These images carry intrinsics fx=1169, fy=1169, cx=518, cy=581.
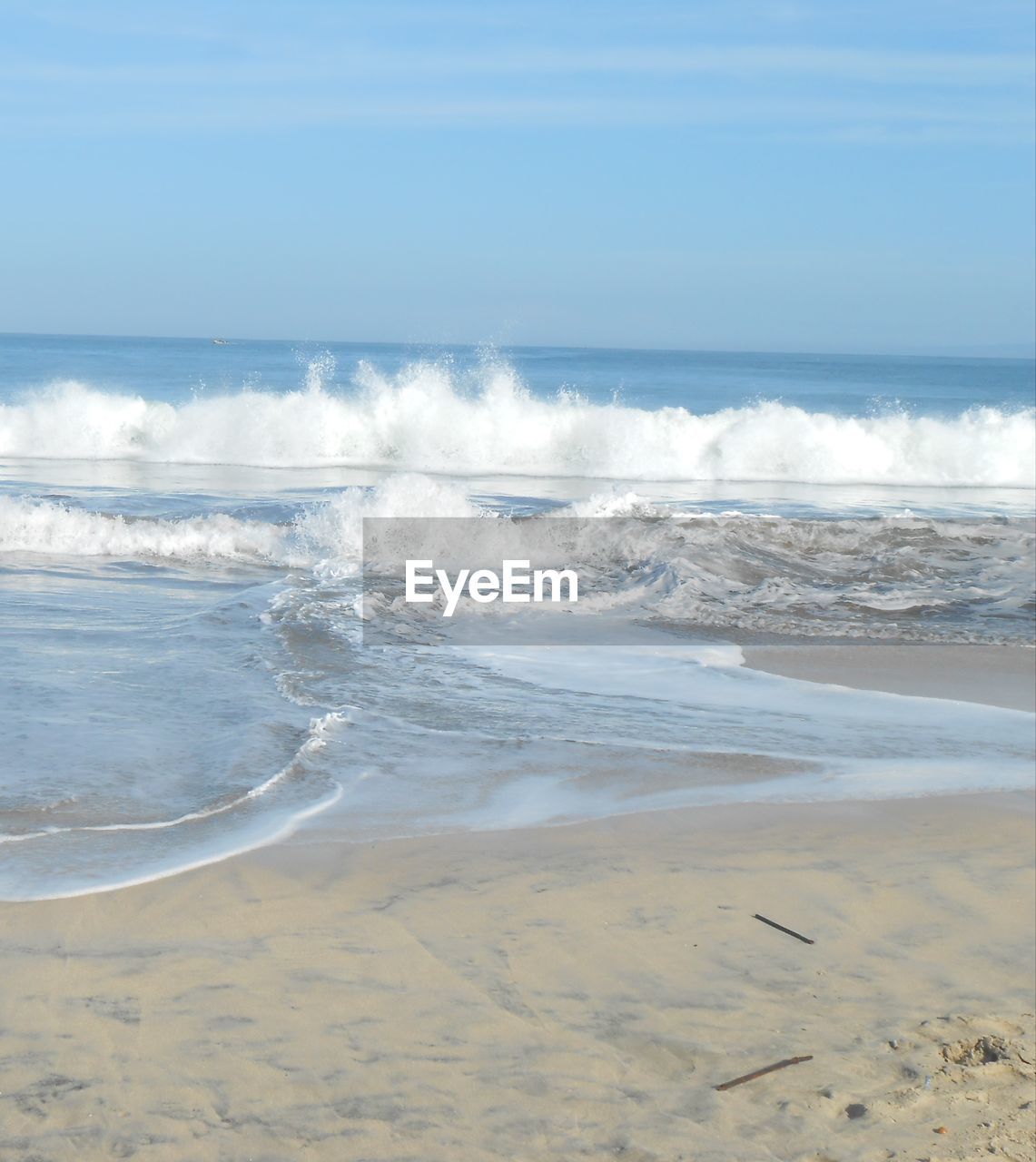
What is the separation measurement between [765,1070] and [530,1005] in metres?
0.61

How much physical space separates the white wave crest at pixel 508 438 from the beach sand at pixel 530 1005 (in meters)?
17.7

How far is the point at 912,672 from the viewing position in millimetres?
7172

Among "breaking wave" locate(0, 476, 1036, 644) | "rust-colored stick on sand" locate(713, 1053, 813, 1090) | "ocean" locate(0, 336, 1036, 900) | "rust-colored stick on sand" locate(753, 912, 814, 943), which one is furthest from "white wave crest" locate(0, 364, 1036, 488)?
"rust-colored stick on sand" locate(713, 1053, 813, 1090)

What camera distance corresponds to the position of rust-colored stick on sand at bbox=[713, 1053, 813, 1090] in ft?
8.83

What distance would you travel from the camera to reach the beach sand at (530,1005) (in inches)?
98.6

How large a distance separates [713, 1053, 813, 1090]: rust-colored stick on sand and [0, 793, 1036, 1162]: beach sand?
2cm

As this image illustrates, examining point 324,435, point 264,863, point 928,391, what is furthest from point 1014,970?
point 928,391

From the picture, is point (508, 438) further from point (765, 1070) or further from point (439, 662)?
A: point (765, 1070)

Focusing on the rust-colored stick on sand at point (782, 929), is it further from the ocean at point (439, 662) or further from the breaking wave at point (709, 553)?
the breaking wave at point (709, 553)

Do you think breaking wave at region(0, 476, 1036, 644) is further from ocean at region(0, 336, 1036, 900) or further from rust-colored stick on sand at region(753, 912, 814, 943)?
rust-colored stick on sand at region(753, 912, 814, 943)

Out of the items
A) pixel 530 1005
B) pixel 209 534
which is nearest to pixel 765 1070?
pixel 530 1005

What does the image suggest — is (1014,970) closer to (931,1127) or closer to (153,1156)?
(931,1127)

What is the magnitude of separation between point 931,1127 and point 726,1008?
61cm

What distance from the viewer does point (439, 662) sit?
23.1 ft
